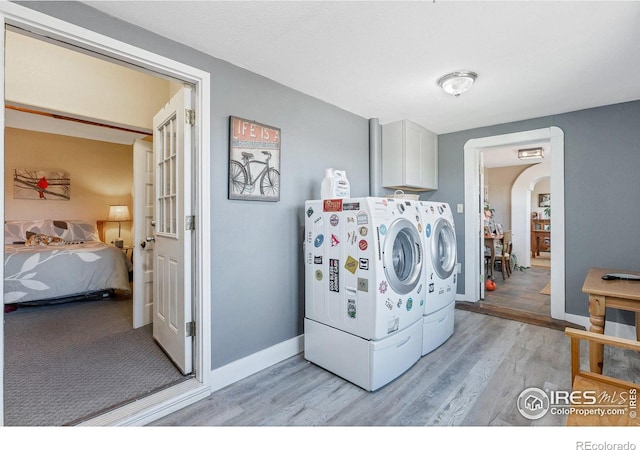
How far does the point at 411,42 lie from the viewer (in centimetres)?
182

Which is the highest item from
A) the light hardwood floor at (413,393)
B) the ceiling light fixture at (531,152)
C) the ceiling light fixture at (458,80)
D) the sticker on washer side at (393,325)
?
the ceiling light fixture at (531,152)

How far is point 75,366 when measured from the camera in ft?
7.32

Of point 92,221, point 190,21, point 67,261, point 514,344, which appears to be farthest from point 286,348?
point 92,221

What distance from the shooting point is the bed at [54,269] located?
3.38 metres

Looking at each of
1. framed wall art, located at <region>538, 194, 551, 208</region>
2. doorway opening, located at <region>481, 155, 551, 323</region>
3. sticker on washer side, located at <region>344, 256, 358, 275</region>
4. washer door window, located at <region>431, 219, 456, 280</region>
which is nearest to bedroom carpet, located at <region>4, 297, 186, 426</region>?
sticker on washer side, located at <region>344, 256, 358, 275</region>

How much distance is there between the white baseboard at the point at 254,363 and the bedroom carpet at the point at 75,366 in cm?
25

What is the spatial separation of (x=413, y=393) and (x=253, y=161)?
6.25ft

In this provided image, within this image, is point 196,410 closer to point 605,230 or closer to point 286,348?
point 286,348

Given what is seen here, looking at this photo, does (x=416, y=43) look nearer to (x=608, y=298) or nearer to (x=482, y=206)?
(x=608, y=298)

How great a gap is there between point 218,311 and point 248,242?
511mm

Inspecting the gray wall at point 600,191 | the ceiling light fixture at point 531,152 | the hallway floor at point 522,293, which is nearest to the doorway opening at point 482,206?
the gray wall at point 600,191

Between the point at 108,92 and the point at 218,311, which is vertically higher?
the point at 108,92

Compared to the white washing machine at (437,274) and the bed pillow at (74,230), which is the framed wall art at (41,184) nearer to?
the bed pillow at (74,230)

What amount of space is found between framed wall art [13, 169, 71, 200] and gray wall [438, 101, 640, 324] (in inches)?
273
